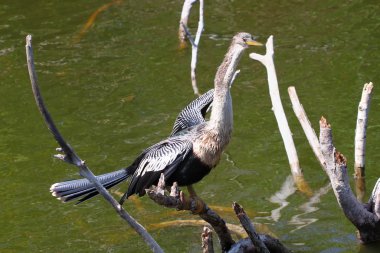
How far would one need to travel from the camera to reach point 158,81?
30.5 feet

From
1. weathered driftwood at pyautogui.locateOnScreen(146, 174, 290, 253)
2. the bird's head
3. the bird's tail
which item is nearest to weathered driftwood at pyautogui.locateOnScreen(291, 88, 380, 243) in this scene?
weathered driftwood at pyautogui.locateOnScreen(146, 174, 290, 253)

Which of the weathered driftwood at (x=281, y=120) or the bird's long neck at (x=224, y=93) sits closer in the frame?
the bird's long neck at (x=224, y=93)

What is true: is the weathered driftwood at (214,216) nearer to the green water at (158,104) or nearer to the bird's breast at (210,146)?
the bird's breast at (210,146)

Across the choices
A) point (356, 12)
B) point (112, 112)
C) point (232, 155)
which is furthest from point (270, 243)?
point (356, 12)

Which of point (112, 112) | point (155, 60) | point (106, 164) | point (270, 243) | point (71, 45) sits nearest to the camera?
point (270, 243)

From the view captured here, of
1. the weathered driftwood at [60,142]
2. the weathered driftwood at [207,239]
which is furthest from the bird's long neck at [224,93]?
the weathered driftwood at [60,142]

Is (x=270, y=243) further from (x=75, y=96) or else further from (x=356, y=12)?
(x=356, y=12)

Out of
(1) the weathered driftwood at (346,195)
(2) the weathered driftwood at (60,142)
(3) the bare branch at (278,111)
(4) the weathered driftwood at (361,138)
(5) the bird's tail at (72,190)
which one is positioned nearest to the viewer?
(2) the weathered driftwood at (60,142)

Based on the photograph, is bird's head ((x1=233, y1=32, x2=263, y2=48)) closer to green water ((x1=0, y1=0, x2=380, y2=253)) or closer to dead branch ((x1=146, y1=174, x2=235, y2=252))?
dead branch ((x1=146, y1=174, x2=235, y2=252))

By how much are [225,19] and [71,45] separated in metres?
2.06

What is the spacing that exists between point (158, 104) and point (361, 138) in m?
3.23

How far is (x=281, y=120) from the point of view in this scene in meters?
6.58

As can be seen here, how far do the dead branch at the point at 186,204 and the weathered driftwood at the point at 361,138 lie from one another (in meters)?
1.41

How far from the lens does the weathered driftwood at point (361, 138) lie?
5.80 m
